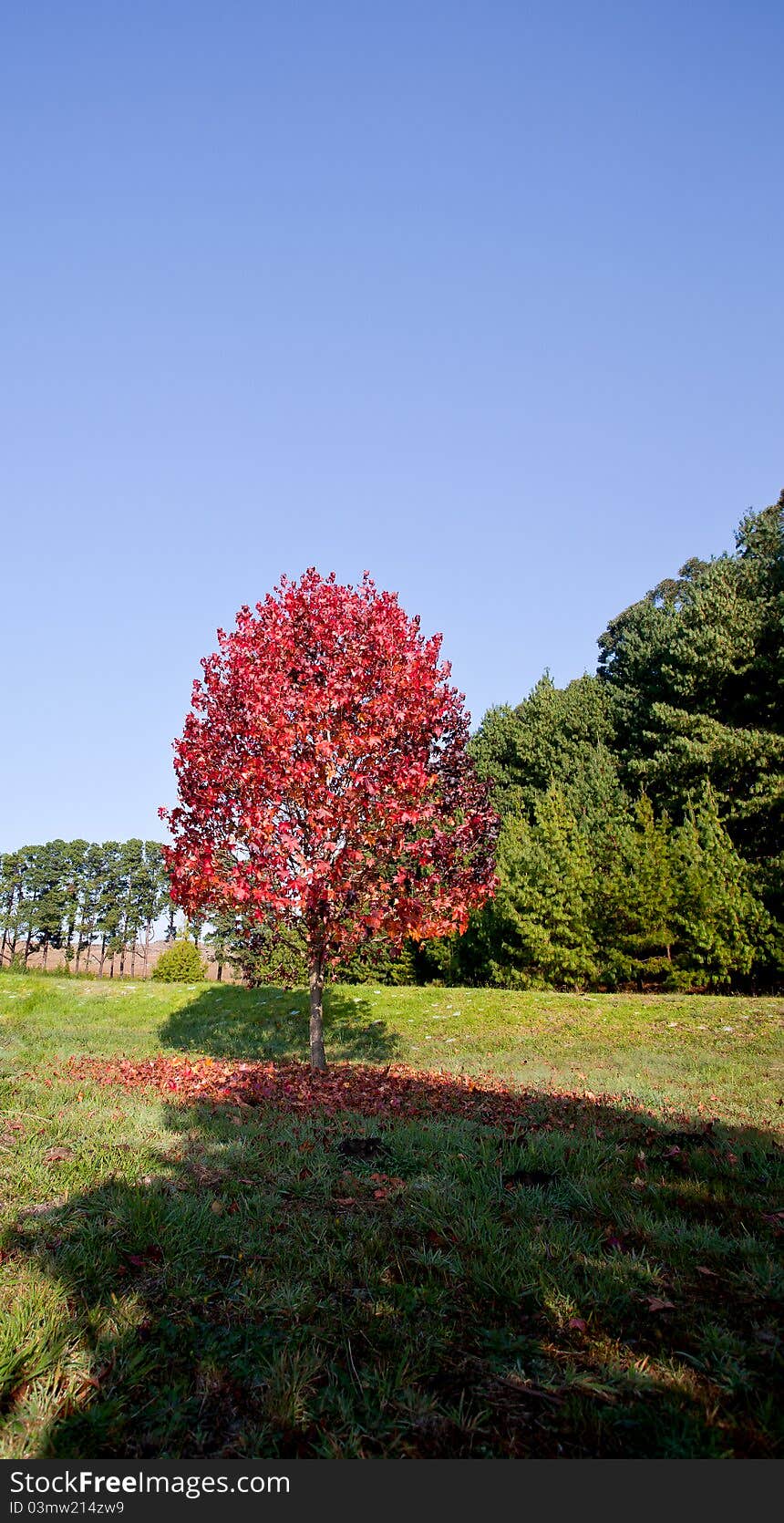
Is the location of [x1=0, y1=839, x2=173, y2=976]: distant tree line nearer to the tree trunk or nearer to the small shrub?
the small shrub

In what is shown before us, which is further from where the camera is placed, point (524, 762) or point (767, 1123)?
point (524, 762)

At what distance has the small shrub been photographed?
38031mm

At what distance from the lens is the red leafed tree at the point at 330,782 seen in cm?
1008

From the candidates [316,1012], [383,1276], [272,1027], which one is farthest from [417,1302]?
[272,1027]

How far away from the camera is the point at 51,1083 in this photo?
8711mm

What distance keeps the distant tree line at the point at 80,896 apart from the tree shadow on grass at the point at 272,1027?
4578cm

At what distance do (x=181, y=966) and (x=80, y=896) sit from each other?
31421 millimetres

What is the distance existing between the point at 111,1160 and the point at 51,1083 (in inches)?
139

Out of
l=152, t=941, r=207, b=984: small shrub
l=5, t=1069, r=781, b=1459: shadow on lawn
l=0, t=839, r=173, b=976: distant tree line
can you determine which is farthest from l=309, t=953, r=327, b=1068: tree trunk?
l=0, t=839, r=173, b=976: distant tree line

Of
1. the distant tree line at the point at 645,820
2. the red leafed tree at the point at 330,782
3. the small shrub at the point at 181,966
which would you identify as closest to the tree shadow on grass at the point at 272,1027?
the distant tree line at the point at 645,820

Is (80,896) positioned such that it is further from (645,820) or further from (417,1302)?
(417,1302)

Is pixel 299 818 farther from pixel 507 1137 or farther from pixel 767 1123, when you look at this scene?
pixel 767 1123

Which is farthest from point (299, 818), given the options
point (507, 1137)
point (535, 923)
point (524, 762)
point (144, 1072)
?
point (524, 762)

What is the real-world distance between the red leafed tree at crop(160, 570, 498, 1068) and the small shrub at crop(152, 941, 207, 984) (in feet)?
96.3
